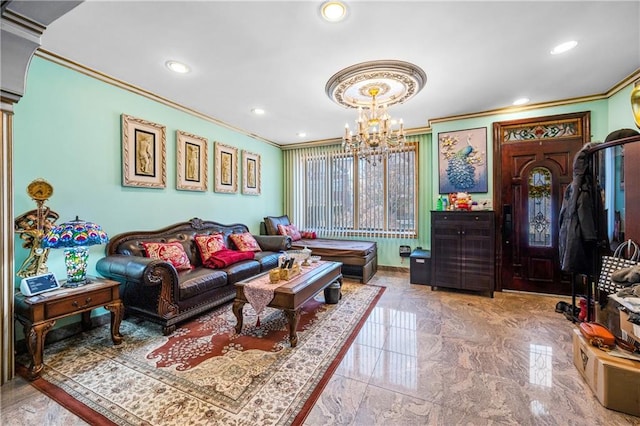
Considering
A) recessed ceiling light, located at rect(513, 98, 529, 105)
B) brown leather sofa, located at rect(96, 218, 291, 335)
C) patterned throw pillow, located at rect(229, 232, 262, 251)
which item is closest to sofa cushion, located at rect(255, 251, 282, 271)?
brown leather sofa, located at rect(96, 218, 291, 335)

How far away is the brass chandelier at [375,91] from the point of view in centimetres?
269

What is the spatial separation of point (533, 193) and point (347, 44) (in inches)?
136

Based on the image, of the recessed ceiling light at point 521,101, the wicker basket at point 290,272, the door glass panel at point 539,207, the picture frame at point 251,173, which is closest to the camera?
the wicker basket at point 290,272

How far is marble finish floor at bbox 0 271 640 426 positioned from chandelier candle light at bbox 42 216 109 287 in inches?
31.3

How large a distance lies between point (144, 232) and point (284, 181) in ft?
11.2

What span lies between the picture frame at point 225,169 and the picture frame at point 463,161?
3639mm

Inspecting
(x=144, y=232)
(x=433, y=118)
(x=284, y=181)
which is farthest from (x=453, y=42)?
(x=284, y=181)

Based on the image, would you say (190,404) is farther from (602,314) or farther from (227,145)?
(227,145)

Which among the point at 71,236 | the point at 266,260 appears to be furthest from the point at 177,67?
the point at 266,260

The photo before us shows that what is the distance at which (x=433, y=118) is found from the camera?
14.0 feet

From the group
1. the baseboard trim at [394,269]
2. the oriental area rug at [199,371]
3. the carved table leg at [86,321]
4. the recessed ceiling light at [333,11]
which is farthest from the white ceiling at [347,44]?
the baseboard trim at [394,269]

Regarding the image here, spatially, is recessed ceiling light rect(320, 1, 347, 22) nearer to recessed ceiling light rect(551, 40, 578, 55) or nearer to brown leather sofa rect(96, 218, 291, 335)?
recessed ceiling light rect(551, 40, 578, 55)

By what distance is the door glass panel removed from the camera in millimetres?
3638

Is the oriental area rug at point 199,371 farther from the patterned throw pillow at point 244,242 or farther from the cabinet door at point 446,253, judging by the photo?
the cabinet door at point 446,253
